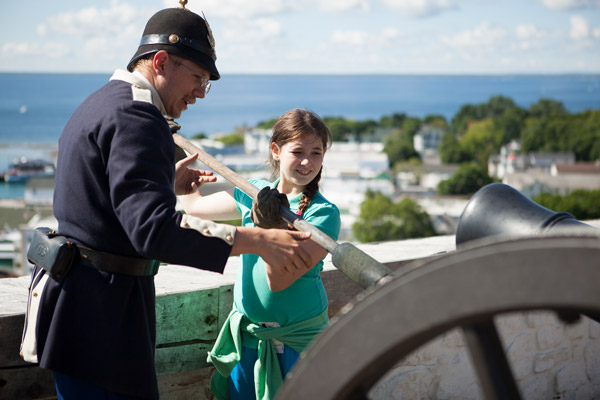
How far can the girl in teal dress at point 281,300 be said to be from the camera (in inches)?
83.7

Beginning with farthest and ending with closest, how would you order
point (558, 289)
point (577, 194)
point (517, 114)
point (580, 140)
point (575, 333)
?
1. point (517, 114)
2. point (580, 140)
3. point (577, 194)
4. point (575, 333)
5. point (558, 289)

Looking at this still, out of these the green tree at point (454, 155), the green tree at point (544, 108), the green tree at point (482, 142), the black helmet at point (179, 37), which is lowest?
the black helmet at point (179, 37)

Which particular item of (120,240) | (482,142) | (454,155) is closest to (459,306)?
(120,240)

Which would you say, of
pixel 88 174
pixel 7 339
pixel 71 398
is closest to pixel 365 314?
pixel 88 174

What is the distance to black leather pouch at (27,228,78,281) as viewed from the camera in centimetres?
173

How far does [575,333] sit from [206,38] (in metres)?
2.07

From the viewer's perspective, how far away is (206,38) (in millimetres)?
1944

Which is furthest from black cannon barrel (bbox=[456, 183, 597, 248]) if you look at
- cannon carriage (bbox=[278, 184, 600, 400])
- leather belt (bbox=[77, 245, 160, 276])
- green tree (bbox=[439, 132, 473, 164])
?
green tree (bbox=[439, 132, 473, 164])

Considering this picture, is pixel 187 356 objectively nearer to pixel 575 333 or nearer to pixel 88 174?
pixel 88 174

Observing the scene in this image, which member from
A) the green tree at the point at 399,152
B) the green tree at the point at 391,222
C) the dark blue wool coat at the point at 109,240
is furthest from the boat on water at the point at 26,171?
the dark blue wool coat at the point at 109,240

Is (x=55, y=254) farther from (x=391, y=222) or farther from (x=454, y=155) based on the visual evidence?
(x=454, y=155)

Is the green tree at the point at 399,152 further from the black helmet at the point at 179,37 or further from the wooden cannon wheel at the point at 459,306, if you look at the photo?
the wooden cannon wheel at the point at 459,306

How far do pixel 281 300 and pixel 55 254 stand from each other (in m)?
0.67

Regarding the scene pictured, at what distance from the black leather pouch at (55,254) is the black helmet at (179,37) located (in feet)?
1.64
